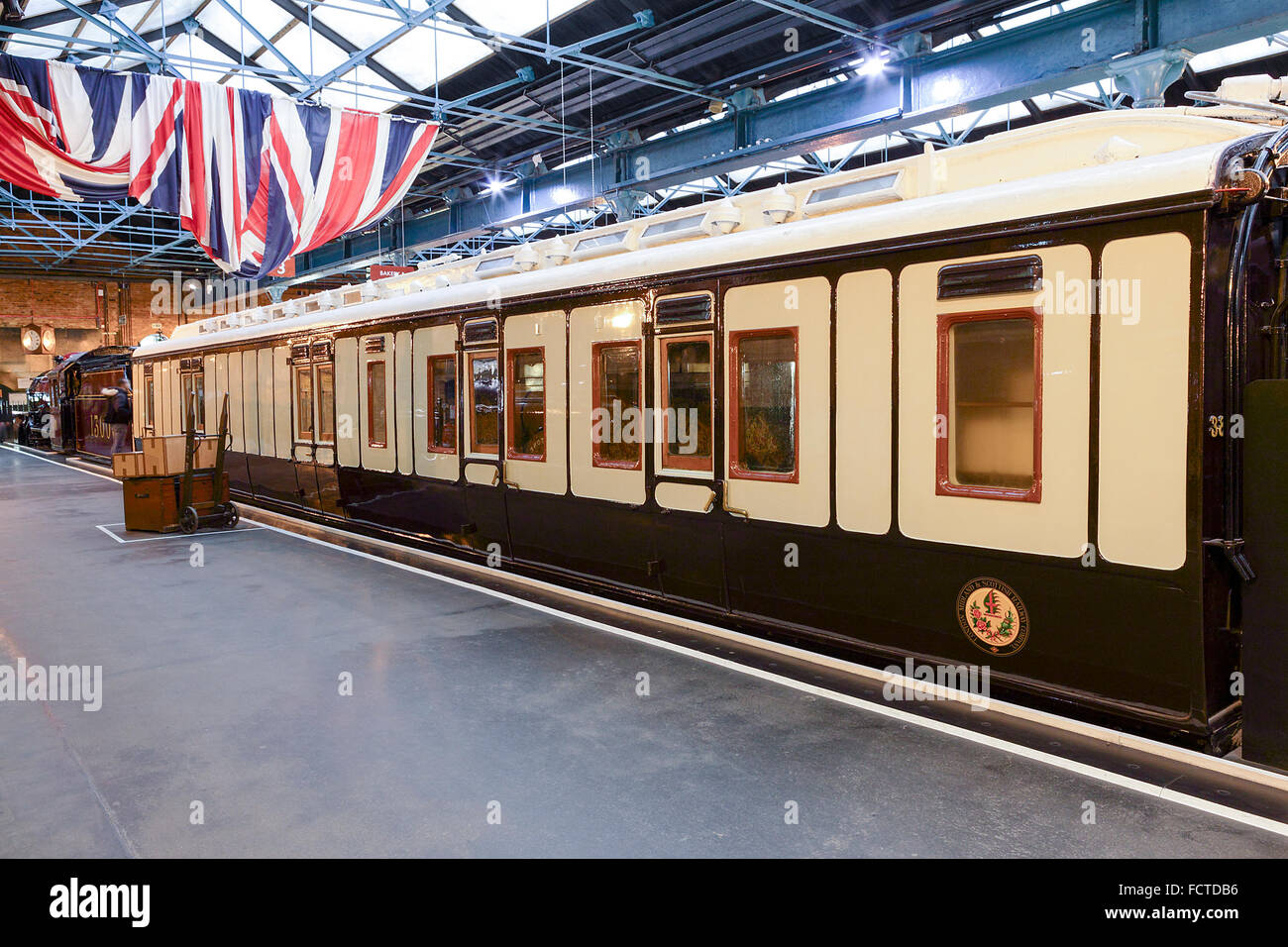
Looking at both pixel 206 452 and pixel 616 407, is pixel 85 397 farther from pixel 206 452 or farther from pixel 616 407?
pixel 616 407

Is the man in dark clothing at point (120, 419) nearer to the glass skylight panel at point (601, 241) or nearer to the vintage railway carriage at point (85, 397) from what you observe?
the vintage railway carriage at point (85, 397)

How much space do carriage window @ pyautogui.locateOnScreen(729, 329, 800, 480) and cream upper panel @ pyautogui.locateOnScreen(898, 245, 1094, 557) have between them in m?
0.96

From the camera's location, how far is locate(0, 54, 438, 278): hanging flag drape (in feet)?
37.0

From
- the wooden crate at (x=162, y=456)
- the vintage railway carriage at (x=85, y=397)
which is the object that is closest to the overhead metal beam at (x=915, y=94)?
the wooden crate at (x=162, y=456)

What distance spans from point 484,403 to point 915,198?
5.35 metres

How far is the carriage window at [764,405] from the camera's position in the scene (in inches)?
255

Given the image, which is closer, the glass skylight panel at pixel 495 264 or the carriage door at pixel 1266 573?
the carriage door at pixel 1266 573

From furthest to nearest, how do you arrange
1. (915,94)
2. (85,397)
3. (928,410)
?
(85,397)
(915,94)
(928,410)

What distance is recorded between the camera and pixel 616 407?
8.03 metres

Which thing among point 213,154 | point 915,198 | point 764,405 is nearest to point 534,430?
point 764,405

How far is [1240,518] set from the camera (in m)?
4.48

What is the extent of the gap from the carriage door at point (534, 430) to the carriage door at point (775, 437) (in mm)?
2282
